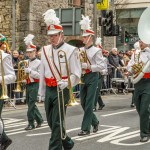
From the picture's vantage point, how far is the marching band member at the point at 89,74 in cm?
966

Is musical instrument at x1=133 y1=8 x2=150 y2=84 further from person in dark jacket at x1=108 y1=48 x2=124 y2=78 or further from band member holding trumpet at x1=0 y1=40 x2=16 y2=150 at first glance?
person in dark jacket at x1=108 y1=48 x2=124 y2=78

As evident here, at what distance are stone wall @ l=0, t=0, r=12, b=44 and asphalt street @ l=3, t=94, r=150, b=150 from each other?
9.44 metres

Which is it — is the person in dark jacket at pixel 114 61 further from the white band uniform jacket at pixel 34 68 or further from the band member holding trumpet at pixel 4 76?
the band member holding trumpet at pixel 4 76

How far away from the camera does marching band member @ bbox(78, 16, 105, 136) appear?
966cm

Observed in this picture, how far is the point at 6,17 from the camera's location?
23.4 meters

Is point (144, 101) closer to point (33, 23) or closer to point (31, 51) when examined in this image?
point (31, 51)

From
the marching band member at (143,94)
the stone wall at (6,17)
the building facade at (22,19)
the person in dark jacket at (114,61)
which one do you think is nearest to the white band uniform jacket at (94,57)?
the marching band member at (143,94)

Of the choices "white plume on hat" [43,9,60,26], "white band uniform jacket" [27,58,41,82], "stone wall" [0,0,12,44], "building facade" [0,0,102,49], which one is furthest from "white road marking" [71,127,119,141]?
"stone wall" [0,0,12,44]

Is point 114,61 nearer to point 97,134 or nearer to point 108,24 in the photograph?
point 108,24

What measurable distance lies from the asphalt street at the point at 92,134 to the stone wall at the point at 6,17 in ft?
31.0

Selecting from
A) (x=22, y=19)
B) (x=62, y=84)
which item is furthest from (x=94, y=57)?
(x=22, y=19)

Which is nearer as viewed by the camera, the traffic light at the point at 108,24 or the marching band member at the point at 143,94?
the marching band member at the point at 143,94

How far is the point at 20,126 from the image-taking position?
11156 mm

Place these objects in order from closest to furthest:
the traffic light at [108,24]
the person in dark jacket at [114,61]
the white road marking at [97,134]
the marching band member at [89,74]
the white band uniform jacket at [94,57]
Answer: the white road marking at [97,134], the marching band member at [89,74], the white band uniform jacket at [94,57], the person in dark jacket at [114,61], the traffic light at [108,24]
